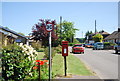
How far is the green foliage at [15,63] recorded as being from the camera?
6438 millimetres

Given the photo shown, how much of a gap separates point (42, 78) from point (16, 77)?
1.02m

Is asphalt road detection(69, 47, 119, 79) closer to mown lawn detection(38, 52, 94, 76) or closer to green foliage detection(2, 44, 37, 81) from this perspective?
mown lawn detection(38, 52, 94, 76)

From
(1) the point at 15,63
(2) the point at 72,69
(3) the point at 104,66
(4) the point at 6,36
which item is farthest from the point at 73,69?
(4) the point at 6,36

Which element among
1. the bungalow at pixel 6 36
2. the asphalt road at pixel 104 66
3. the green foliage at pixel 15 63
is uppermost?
the bungalow at pixel 6 36

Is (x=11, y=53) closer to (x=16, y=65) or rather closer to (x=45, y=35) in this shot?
(x=16, y=65)

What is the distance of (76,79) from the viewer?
25.7 ft

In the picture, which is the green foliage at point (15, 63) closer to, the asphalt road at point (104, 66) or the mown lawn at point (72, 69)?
the mown lawn at point (72, 69)

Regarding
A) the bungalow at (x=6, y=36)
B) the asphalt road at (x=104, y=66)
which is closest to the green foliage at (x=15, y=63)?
the asphalt road at (x=104, y=66)

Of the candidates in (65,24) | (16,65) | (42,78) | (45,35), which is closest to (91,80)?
(42,78)

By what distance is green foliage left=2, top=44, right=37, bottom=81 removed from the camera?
21.1 ft

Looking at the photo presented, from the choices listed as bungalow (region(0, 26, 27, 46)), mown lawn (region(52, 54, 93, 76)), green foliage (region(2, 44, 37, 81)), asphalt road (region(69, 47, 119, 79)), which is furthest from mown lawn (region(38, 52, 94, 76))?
bungalow (region(0, 26, 27, 46))

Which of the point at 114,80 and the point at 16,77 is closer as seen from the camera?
the point at 16,77

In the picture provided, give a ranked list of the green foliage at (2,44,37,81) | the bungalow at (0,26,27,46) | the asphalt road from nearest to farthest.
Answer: the green foliage at (2,44,37,81) < the asphalt road < the bungalow at (0,26,27,46)

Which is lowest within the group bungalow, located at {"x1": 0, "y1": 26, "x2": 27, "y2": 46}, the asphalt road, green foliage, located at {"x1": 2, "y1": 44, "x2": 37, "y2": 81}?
the asphalt road
